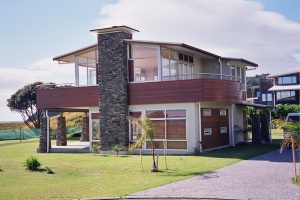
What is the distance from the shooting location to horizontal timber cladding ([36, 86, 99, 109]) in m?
23.1

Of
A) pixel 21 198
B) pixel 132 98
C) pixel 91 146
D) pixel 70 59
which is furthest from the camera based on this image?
pixel 70 59

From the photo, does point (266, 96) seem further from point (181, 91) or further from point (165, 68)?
point (181, 91)

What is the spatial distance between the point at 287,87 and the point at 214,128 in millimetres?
35191

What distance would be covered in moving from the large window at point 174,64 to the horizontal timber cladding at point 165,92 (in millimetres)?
689

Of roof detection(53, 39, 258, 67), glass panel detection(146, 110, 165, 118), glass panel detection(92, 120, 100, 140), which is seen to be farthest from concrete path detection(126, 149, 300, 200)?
glass panel detection(92, 120, 100, 140)

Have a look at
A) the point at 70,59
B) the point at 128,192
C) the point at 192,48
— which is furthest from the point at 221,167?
the point at 70,59

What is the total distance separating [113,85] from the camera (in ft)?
72.3

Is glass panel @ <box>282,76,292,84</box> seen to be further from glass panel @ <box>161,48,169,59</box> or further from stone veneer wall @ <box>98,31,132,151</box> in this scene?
stone veneer wall @ <box>98,31,132,151</box>

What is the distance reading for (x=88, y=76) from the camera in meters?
24.1

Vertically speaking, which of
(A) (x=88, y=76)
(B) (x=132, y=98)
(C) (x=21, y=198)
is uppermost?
(A) (x=88, y=76)

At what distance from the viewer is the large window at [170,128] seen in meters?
20.5

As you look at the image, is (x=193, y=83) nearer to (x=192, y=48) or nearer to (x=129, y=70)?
(x=192, y=48)

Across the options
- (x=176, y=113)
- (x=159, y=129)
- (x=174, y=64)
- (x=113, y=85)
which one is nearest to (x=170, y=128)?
(x=159, y=129)

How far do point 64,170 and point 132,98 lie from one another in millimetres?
7486
